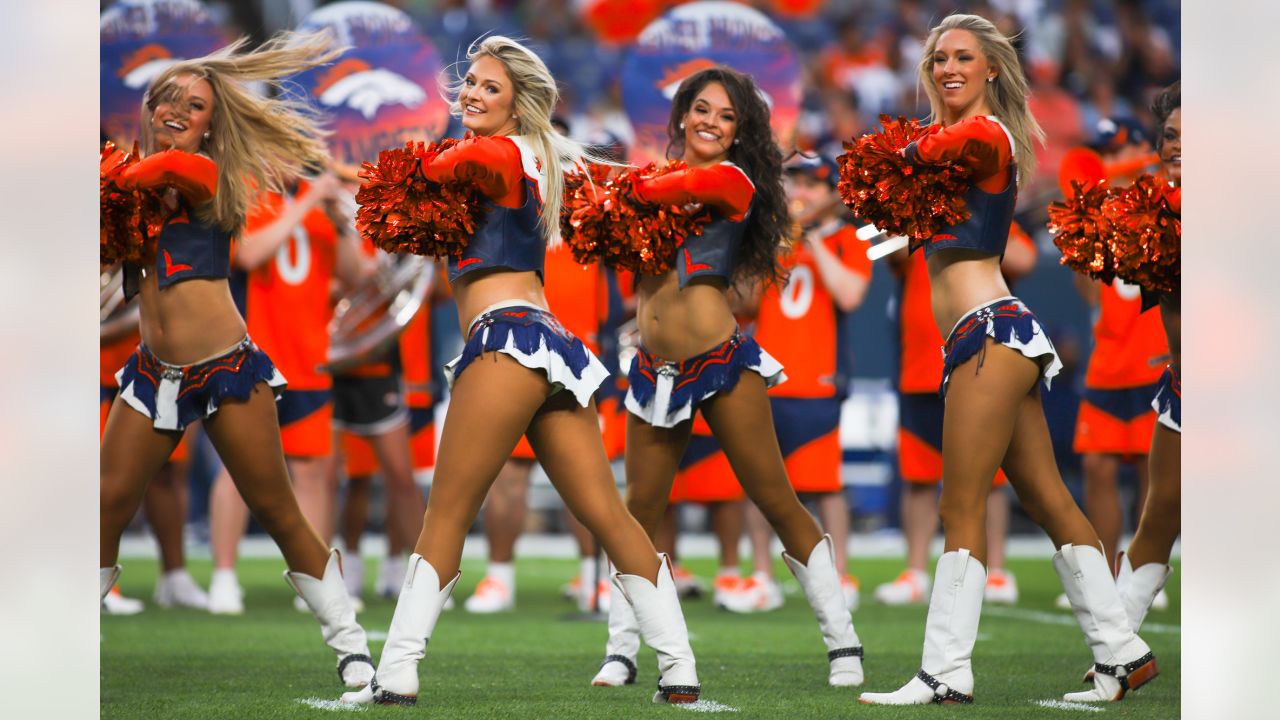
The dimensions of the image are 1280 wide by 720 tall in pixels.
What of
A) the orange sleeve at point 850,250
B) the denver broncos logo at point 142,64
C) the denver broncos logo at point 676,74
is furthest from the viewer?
the orange sleeve at point 850,250

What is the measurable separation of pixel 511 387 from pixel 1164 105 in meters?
2.42

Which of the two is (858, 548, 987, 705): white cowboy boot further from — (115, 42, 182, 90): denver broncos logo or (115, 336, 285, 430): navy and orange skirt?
(115, 42, 182, 90): denver broncos logo

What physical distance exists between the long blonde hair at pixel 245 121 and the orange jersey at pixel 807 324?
3.25 metres

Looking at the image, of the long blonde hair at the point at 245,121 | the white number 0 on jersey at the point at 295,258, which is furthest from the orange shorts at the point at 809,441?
the long blonde hair at the point at 245,121

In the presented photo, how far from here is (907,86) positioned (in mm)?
15859

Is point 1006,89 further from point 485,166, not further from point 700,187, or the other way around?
point 485,166

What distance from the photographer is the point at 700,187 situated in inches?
171

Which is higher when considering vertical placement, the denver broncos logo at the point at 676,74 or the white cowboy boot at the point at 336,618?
the denver broncos logo at the point at 676,74

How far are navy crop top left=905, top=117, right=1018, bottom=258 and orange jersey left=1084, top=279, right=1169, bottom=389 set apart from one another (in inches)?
120

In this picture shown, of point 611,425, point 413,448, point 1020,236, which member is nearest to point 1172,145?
point 1020,236

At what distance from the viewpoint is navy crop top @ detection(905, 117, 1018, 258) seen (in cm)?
399

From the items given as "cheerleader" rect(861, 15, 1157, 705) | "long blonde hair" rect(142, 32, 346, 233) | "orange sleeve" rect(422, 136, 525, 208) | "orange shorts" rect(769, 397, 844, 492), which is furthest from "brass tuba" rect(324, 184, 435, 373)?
"cheerleader" rect(861, 15, 1157, 705)

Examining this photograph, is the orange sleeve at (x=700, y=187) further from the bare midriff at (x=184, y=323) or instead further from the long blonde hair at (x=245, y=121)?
the bare midriff at (x=184, y=323)

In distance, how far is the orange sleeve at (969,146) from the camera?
13.1 ft
